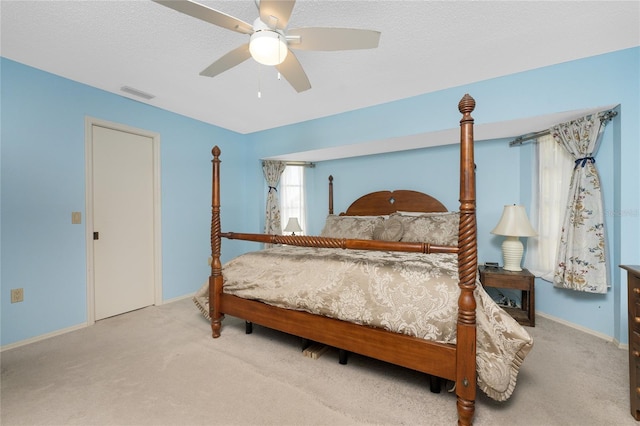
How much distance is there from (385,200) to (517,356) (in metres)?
2.54

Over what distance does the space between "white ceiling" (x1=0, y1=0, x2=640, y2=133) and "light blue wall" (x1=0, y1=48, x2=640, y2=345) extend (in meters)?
0.17

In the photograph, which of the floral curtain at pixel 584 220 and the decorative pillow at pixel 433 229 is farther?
→ the decorative pillow at pixel 433 229

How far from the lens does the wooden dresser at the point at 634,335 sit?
1.44 m

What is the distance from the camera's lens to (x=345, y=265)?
1.98m

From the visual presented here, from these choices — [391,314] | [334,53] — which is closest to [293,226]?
[334,53]

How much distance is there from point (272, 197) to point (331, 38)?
314 cm

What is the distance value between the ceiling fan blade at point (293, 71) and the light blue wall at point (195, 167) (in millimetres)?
1451

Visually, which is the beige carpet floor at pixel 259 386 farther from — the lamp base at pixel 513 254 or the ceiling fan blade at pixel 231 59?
the ceiling fan blade at pixel 231 59

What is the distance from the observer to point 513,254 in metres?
2.94

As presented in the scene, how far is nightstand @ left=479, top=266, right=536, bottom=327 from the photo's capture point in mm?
2713

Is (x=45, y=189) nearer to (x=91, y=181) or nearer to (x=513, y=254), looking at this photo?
(x=91, y=181)

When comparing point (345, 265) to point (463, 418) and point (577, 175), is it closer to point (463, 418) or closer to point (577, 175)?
point (463, 418)

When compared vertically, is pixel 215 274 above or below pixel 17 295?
above

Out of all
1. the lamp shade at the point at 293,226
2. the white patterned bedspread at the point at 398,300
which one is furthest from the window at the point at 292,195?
the white patterned bedspread at the point at 398,300
